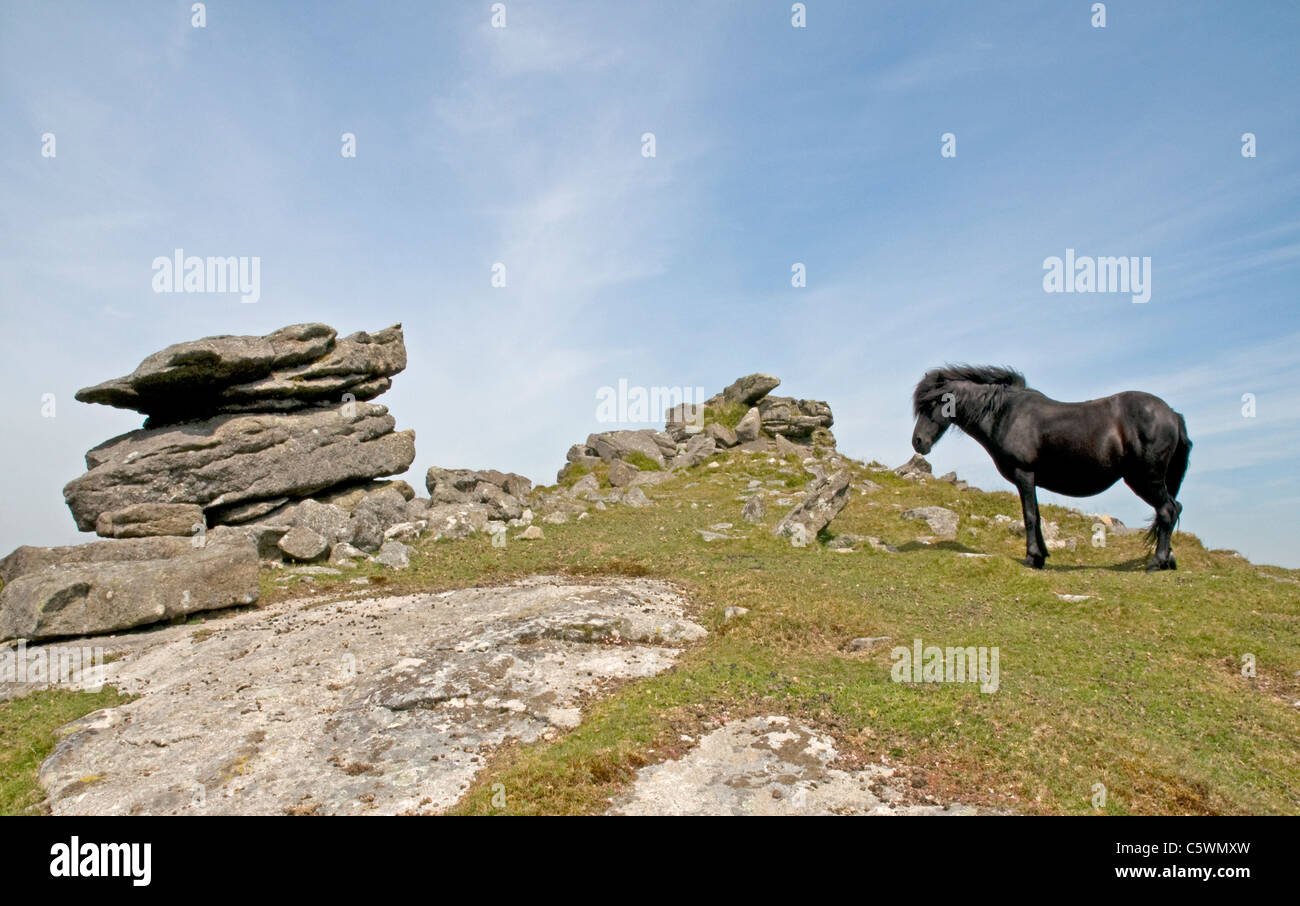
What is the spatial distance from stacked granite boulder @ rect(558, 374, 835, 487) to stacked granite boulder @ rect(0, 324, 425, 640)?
44.9ft

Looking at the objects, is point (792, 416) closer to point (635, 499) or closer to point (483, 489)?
point (635, 499)

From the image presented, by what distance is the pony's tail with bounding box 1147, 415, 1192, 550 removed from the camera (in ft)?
68.5

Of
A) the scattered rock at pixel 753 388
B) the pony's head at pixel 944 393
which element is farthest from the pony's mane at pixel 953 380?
the scattered rock at pixel 753 388

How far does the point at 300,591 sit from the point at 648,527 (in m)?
10.8

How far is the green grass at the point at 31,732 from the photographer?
951 centimetres

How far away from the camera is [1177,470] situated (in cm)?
2122

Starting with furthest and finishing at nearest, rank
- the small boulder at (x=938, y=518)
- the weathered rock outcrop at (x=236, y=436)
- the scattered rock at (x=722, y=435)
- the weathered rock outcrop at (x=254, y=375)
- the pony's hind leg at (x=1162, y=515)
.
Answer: the scattered rock at (x=722, y=435), the weathered rock outcrop at (x=254, y=375), the small boulder at (x=938, y=518), the weathered rock outcrop at (x=236, y=436), the pony's hind leg at (x=1162, y=515)

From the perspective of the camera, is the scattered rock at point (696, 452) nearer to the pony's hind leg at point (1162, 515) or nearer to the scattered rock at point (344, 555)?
the scattered rock at point (344, 555)

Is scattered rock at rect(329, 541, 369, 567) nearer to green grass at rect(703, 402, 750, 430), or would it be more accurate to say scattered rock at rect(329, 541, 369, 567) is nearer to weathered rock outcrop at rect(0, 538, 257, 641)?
weathered rock outcrop at rect(0, 538, 257, 641)

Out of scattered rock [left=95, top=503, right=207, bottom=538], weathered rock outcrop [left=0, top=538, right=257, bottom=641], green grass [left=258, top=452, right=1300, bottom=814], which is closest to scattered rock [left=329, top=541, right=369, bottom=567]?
green grass [left=258, top=452, right=1300, bottom=814]

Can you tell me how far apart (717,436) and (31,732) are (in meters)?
35.8

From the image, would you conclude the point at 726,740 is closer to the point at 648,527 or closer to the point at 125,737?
the point at 125,737

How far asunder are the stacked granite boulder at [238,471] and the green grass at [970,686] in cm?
282
